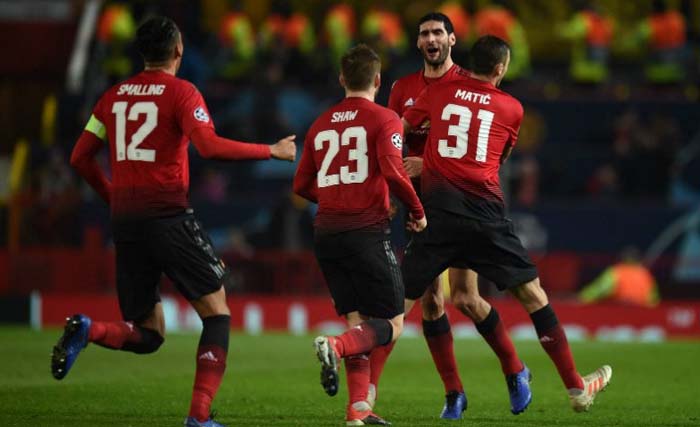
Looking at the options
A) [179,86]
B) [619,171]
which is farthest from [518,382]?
[619,171]

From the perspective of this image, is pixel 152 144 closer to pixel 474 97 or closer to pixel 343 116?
pixel 343 116

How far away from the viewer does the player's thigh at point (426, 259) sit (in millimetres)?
9305

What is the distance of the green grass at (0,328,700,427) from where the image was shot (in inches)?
373

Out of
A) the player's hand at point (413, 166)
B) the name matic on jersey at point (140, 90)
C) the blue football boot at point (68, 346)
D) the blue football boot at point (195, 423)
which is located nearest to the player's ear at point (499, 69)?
the player's hand at point (413, 166)

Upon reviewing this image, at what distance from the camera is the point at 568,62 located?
87.0 feet

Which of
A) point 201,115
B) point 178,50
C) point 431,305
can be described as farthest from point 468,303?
point 178,50

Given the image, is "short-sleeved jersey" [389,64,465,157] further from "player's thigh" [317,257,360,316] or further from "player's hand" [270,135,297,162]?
"player's hand" [270,135,297,162]

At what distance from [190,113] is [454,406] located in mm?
2799

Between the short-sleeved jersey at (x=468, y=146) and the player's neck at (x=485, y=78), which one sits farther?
the player's neck at (x=485, y=78)

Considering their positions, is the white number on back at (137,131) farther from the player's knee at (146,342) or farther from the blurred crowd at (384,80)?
the blurred crowd at (384,80)

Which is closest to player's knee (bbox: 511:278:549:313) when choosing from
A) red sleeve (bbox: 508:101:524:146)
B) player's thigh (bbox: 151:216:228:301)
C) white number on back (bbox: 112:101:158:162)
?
red sleeve (bbox: 508:101:524:146)

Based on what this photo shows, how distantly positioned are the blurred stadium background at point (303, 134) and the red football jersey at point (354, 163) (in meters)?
11.0

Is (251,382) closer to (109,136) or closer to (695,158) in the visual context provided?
(109,136)

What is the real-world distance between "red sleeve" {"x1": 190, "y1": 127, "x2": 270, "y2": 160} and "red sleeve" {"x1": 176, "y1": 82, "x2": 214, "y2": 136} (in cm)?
4
